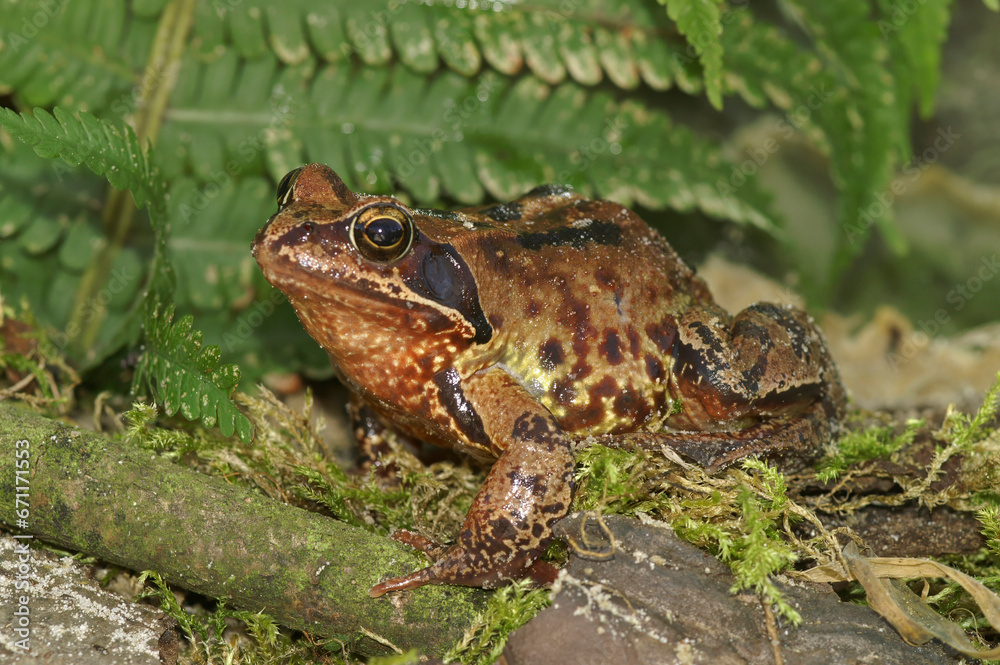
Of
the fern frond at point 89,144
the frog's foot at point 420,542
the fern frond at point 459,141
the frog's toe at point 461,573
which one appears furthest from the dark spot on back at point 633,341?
the fern frond at point 89,144

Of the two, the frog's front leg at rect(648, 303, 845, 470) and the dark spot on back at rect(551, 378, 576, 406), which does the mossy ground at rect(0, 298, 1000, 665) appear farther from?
the dark spot on back at rect(551, 378, 576, 406)

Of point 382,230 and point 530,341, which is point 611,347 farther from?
point 382,230

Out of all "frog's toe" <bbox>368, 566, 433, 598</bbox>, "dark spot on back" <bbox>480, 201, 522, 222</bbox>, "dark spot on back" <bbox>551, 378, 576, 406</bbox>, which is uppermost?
"dark spot on back" <bbox>480, 201, 522, 222</bbox>

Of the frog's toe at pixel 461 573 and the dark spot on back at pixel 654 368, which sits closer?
the frog's toe at pixel 461 573

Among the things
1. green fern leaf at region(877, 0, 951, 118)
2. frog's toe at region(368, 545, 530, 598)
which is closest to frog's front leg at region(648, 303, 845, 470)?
frog's toe at region(368, 545, 530, 598)

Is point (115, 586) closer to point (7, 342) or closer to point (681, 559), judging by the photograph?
point (7, 342)

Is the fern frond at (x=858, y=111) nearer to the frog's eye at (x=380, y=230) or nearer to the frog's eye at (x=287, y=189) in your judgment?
the frog's eye at (x=380, y=230)

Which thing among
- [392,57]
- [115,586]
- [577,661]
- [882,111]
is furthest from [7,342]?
[882,111]
